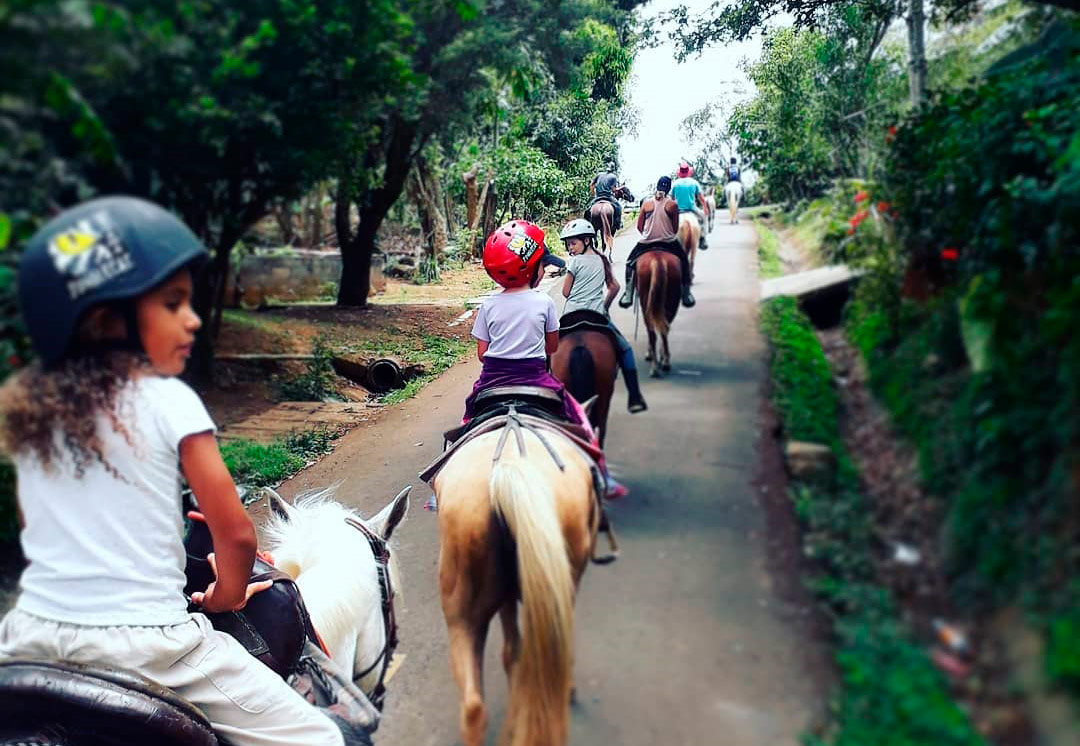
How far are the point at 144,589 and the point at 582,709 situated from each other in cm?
121

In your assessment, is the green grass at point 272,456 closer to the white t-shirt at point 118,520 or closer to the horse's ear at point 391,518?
the horse's ear at point 391,518

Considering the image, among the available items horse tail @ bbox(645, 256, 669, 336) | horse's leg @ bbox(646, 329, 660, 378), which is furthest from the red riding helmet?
horse tail @ bbox(645, 256, 669, 336)

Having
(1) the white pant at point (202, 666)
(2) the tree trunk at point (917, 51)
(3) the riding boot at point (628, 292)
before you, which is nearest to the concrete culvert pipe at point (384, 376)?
(1) the white pant at point (202, 666)

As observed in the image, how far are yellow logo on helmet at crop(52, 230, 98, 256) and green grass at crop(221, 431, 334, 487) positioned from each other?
116 centimetres

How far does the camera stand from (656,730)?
1.81 metres

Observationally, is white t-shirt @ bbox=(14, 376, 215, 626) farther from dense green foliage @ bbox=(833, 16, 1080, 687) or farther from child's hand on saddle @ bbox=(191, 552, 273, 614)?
dense green foliage @ bbox=(833, 16, 1080, 687)

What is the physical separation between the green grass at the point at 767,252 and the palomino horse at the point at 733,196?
0.19 m

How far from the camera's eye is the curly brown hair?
174 cm

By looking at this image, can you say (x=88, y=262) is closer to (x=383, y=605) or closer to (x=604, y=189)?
(x=383, y=605)

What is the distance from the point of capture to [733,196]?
3324 millimetres

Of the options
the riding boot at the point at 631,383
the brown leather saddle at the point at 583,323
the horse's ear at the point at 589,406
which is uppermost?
the brown leather saddle at the point at 583,323

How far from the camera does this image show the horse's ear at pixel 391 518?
344 cm

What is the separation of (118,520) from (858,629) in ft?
5.67

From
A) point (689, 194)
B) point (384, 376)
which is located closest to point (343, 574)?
point (384, 376)
